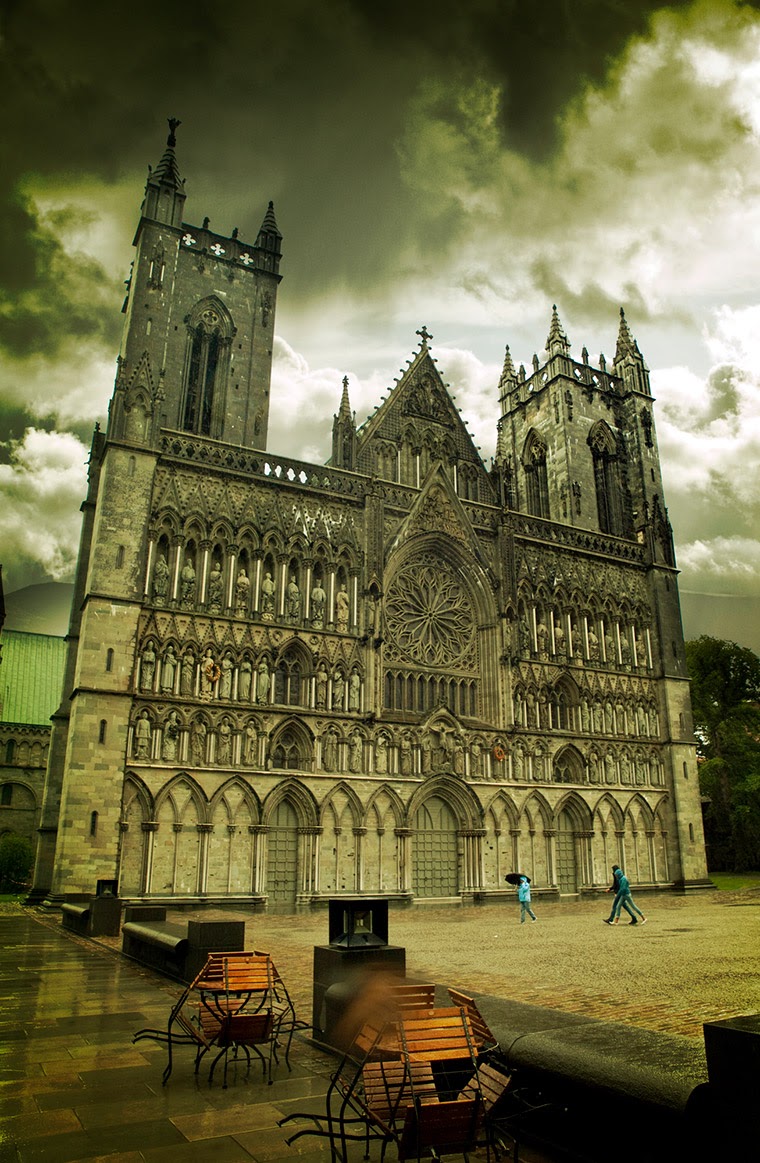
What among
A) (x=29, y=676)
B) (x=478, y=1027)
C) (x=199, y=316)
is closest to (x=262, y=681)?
(x=199, y=316)

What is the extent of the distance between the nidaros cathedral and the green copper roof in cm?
2471

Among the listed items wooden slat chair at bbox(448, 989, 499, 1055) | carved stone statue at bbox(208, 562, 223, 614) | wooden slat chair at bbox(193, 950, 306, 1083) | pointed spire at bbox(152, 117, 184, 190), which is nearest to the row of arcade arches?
carved stone statue at bbox(208, 562, 223, 614)

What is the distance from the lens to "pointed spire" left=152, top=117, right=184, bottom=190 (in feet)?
113

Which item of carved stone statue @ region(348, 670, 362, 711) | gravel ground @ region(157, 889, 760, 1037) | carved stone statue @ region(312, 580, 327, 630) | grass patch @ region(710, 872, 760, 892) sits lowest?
grass patch @ region(710, 872, 760, 892)

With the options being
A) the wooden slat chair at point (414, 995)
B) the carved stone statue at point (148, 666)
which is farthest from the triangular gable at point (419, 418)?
the wooden slat chair at point (414, 995)

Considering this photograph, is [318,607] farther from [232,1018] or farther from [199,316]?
[232,1018]

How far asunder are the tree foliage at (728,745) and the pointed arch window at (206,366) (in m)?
33.7

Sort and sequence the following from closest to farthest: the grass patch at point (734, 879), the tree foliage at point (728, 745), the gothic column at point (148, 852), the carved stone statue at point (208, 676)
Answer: the gothic column at point (148, 852), the carved stone statue at point (208, 676), the grass patch at point (734, 879), the tree foliage at point (728, 745)

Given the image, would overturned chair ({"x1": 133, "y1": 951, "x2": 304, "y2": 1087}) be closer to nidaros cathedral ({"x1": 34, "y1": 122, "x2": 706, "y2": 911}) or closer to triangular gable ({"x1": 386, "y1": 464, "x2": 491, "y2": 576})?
nidaros cathedral ({"x1": 34, "y1": 122, "x2": 706, "y2": 911})

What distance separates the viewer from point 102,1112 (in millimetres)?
5492

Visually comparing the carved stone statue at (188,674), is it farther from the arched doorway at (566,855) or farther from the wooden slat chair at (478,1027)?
the wooden slat chair at (478,1027)

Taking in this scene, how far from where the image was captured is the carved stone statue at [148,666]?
2536 centimetres

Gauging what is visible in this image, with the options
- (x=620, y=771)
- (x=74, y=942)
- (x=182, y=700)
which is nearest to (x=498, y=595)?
(x=620, y=771)

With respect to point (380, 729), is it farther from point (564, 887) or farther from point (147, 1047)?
point (147, 1047)
